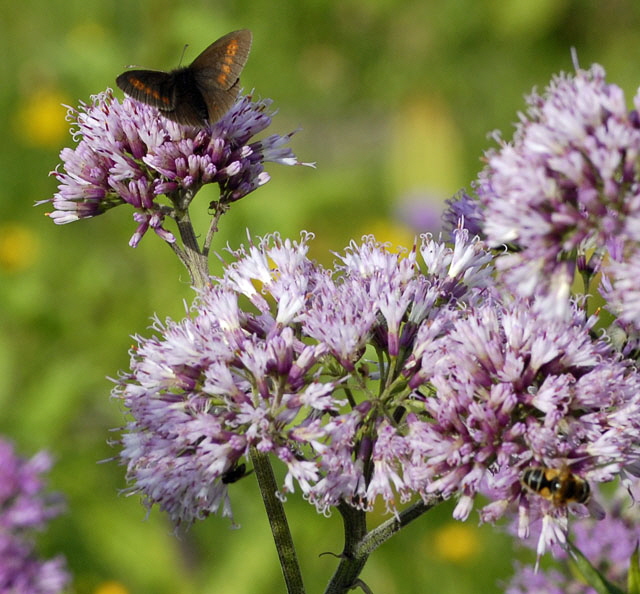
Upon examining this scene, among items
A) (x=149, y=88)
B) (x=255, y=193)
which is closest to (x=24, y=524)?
(x=149, y=88)

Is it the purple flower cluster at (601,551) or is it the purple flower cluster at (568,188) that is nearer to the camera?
the purple flower cluster at (568,188)

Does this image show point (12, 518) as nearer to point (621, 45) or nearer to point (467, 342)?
point (467, 342)

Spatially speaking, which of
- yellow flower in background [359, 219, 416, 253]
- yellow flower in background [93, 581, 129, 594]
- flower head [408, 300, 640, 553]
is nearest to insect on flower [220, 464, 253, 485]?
flower head [408, 300, 640, 553]

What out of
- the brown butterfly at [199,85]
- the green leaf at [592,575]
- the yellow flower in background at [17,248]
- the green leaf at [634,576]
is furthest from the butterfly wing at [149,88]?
the yellow flower in background at [17,248]

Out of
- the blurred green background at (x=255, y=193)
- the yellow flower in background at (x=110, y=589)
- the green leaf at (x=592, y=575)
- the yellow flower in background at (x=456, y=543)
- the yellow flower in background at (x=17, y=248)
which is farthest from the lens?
the yellow flower in background at (x=17, y=248)

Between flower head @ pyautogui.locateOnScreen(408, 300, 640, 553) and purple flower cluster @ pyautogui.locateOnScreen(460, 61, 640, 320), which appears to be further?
flower head @ pyautogui.locateOnScreen(408, 300, 640, 553)

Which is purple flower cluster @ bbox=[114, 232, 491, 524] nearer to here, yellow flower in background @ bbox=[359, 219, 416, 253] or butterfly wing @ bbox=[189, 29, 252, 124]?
butterfly wing @ bbox=[189, 29, 252, 124]

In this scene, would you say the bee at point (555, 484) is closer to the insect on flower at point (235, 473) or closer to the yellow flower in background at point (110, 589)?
the insect on flower at point (235, 473)
